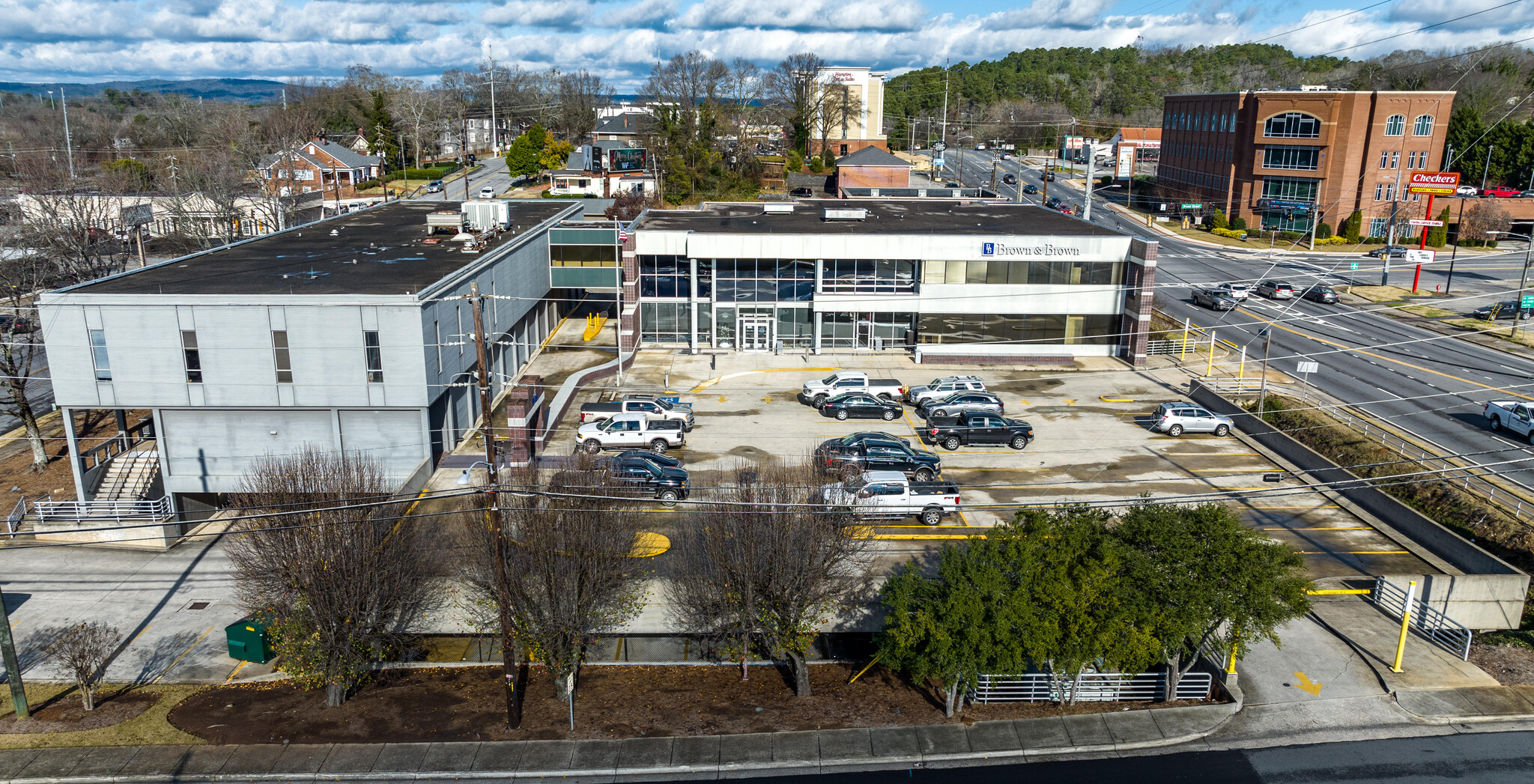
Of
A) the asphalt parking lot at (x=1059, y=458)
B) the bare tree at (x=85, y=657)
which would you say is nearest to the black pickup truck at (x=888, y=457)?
the asphalt parking lot at (x=1059, y=458)

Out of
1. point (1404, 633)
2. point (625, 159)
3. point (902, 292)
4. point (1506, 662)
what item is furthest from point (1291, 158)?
point (1404, 633)

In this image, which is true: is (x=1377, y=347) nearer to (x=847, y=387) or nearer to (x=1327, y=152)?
(x=847, y=387)

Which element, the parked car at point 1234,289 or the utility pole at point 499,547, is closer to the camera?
the utility pole at point 499,547

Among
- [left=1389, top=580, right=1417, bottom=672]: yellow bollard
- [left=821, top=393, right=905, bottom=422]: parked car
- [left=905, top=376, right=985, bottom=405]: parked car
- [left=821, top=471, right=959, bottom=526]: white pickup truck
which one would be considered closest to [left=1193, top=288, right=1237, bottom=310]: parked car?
[left=905, top=376, right=985, bottom=405]: parked car

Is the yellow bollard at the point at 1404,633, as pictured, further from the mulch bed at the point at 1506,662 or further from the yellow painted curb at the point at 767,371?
the yellow painted curb at the point at 767,371

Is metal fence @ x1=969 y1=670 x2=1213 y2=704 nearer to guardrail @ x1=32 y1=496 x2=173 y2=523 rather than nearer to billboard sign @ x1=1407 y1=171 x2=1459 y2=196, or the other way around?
guardrail @ x1=32 y1=496 x2=173 y2=523

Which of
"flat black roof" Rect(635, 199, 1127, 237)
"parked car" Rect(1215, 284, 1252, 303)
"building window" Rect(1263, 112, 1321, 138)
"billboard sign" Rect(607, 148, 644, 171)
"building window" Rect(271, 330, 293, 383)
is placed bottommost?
"parked car" Rect(1215, 284, 1252, 303)
